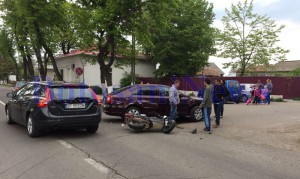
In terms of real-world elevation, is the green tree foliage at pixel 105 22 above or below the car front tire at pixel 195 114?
above

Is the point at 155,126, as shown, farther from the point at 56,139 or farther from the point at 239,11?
the point at 239,11

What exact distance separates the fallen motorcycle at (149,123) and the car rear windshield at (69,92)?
5.04ft

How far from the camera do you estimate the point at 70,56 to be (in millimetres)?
38625

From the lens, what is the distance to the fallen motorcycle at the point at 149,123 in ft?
32.0

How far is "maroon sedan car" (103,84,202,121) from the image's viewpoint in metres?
11.8

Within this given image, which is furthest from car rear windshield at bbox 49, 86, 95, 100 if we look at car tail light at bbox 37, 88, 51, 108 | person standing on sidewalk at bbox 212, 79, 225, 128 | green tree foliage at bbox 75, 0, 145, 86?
green tree foliage at bbox 75, 0, 145, 86

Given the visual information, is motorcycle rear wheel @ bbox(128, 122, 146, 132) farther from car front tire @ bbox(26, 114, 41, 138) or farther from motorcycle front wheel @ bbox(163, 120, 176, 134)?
car front tire @ bbox(26, 114, 41, 138)

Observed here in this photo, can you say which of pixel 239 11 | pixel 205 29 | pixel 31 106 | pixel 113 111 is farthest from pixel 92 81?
pixel 31 106

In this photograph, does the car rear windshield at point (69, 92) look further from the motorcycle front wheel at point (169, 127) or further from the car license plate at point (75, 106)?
the motorcycle front wheel at point (169, 127)

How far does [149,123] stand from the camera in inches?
391

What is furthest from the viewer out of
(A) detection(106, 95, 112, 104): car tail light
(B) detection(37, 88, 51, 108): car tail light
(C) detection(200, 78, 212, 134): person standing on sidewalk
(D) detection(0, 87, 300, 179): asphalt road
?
(A) detection(106, 95, 112, 104): car tail light

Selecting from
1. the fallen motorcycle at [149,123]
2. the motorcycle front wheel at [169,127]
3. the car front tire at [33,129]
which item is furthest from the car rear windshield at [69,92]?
the motorcycle front wheel at [169,127]

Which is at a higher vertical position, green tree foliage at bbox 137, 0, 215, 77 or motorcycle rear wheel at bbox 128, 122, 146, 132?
green tree foliage at bbox 137, 0, 215, 77

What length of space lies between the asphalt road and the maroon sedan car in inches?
84.2
